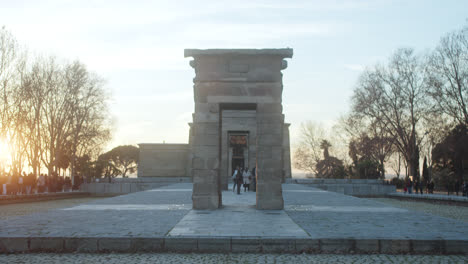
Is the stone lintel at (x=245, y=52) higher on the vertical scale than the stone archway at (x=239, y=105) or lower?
higher

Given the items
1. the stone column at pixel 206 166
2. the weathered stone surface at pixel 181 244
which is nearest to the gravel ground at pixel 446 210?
the stone column at pixel 206 166

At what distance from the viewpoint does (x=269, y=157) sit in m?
13.7

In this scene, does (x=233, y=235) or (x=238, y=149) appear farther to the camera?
(x=238, y=149)

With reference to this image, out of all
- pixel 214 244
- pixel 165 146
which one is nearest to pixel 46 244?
pixel 214 244

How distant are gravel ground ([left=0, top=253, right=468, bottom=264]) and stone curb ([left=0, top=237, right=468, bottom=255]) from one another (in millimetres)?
262

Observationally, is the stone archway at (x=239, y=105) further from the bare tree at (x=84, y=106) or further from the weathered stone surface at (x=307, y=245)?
the bare tree at (x=84, y=106)

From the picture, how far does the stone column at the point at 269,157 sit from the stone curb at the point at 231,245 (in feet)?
18.5

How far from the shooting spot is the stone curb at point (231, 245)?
7816 millimetres

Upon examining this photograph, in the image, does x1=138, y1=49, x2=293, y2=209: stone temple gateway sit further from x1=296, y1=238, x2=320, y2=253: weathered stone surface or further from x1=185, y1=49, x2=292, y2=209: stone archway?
x1=296, y1=238, x2=320, y2=253: weathered stone surface

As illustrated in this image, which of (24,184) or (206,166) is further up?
(206,166)

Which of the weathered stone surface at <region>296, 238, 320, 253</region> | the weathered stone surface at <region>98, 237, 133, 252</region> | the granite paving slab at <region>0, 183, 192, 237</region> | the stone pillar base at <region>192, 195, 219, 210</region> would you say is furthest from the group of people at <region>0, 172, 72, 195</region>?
the weathered stone surface at <region>296, 238, 320, 253</region>

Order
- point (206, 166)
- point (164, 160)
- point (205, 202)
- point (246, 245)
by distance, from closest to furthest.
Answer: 1. point (246, 245)
2. point (205, 202)
3. point (206, 166)
4. point (164, 160)

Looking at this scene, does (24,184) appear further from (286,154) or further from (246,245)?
(286,154)

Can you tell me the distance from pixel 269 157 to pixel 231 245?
241 inches
